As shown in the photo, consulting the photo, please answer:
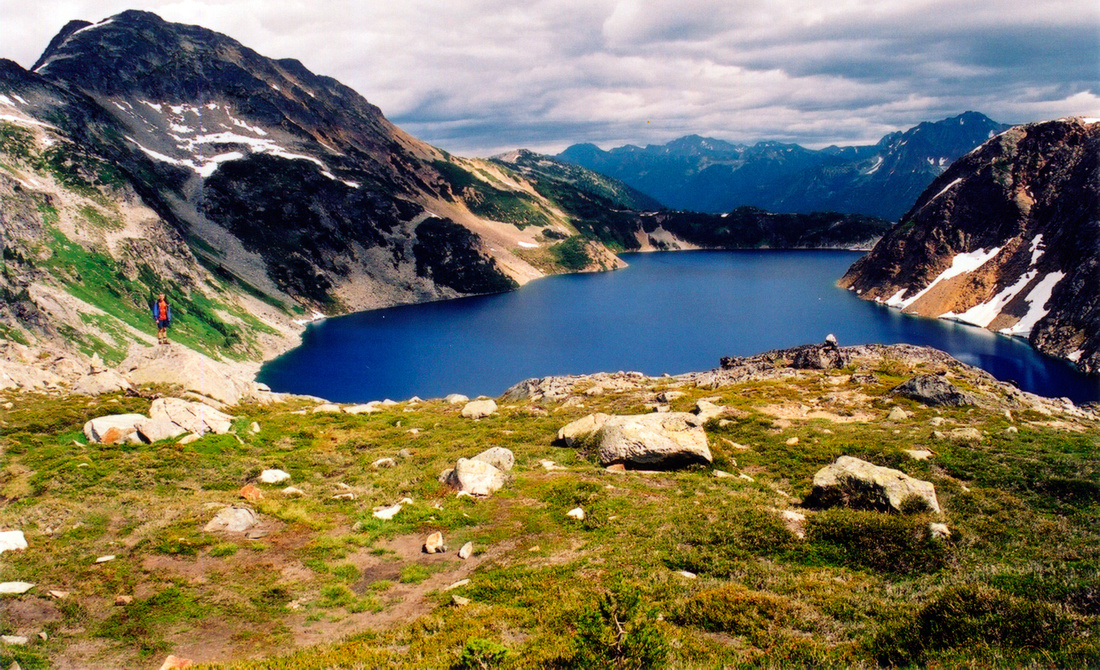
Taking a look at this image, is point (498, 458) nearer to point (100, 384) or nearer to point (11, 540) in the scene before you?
point (11, 540)

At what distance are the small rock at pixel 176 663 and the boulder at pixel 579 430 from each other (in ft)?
62.5

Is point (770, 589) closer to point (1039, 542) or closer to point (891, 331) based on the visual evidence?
point (1039, 542)

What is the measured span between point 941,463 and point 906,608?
11.9 m

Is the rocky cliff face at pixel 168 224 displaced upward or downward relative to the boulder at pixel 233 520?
upward

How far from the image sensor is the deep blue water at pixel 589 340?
9456 centimetres

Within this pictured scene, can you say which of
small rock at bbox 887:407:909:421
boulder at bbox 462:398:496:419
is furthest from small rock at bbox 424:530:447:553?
small rock at bbox 887:407:909:421

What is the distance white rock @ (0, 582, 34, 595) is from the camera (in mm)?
13906

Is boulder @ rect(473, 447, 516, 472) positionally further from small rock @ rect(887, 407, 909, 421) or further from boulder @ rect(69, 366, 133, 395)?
small rock @ rect(887, 407, 909, 421)

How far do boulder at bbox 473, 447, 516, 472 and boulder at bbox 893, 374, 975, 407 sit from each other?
26.1 metres

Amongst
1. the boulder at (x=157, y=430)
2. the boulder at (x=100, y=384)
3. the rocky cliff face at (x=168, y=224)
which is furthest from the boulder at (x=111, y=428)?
the rocky cliff face at (x=168, y=224)

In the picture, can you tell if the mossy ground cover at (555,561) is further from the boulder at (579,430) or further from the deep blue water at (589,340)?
the deep blue water at (589,340)

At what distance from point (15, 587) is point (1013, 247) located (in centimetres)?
19456

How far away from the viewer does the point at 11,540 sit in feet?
52.6

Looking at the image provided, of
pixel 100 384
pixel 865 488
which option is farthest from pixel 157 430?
pixel 865 488
